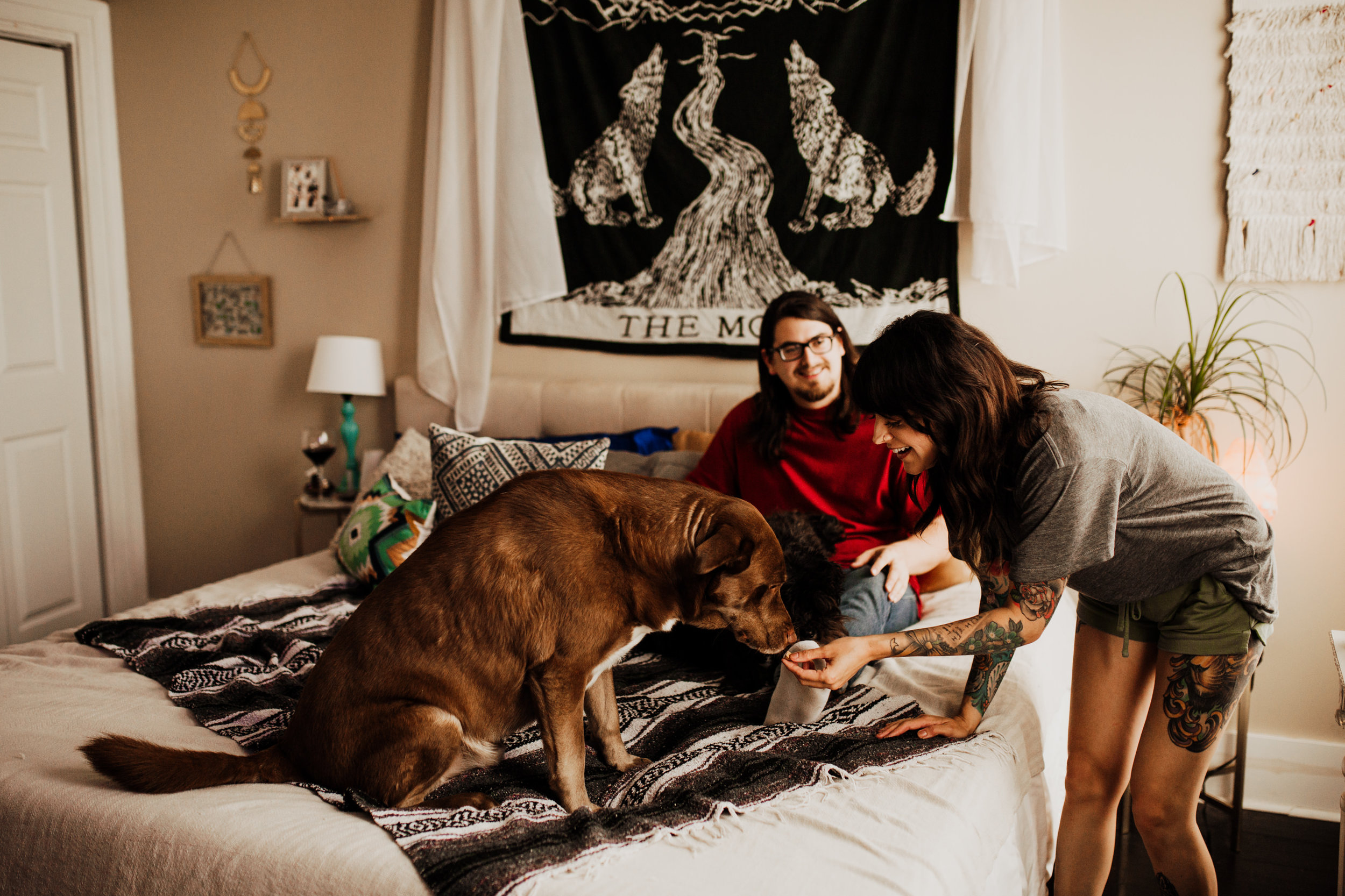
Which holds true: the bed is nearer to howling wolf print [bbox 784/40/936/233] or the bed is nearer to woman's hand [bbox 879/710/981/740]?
woman's hand [bbox 879/710/981/740]

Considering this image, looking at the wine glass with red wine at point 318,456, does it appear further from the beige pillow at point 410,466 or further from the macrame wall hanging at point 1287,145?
the macrame wall hanging at point 1287,145

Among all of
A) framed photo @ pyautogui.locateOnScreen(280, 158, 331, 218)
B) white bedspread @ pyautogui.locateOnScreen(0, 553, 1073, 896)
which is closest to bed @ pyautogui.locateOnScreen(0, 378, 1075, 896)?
white bedspread @ pyautogui.locateOnScreen(0, 553, 1073, 896)

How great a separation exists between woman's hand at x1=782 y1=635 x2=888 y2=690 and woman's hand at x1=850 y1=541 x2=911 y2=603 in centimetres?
52

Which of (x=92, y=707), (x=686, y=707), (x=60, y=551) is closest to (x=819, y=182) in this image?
(x=686, y=707)

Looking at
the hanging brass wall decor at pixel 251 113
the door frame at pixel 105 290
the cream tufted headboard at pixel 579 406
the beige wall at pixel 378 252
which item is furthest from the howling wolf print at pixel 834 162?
the door frame at pixel 105 290

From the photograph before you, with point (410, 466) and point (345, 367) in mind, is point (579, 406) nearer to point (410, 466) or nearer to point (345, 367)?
point (410, 466)

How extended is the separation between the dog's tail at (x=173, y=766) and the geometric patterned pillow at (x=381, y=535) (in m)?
1.14

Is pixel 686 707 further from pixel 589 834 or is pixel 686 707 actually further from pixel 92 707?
pixel 92 707

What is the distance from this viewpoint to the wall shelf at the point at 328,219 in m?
3.82

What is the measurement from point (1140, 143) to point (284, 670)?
2956mm

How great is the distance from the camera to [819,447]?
2.55 meters

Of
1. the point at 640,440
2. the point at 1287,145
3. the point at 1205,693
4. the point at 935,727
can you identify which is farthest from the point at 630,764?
the point at 1287,145

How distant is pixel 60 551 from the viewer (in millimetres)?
4156

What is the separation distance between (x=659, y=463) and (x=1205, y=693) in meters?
1.74
